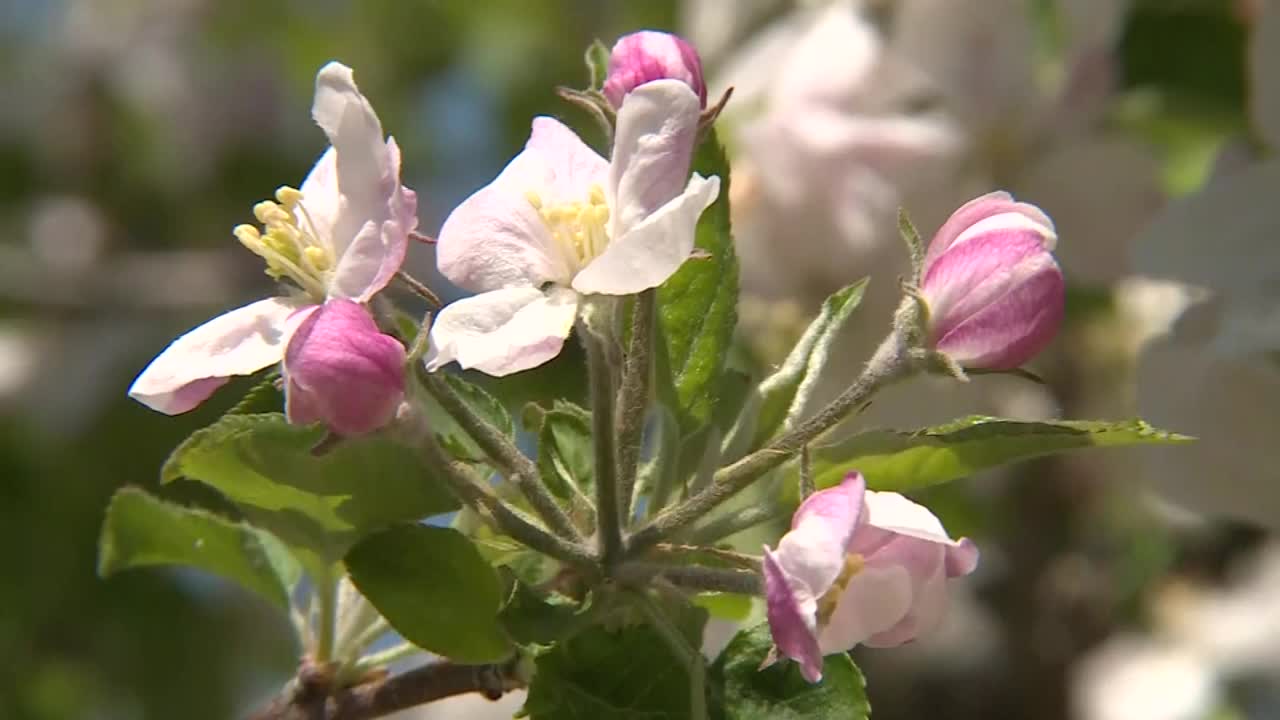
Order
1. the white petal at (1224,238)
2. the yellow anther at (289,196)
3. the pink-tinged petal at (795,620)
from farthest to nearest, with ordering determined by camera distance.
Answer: the white petal at (1224,238)
the yellow anther at (289,196)
the pink-tinged petal at (795,620)

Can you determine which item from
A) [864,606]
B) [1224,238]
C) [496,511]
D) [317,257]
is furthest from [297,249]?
[1224,238]

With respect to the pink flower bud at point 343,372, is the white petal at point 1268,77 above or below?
below

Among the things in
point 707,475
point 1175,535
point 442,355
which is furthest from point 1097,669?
point 442,355

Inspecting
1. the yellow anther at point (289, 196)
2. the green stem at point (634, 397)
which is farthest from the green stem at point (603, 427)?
the yellow anther at point (289, 196)

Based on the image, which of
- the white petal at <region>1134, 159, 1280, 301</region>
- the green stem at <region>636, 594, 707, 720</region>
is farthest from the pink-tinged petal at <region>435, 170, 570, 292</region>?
the white petal at <region>1134, 159, 1280, 301</region>

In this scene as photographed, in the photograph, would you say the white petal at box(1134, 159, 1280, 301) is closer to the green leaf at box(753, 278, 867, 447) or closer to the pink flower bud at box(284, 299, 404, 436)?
the green leaf at box(753, 278, 867, 447)

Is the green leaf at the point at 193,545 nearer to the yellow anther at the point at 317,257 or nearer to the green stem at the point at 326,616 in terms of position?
the green stem at the point at 326,616
